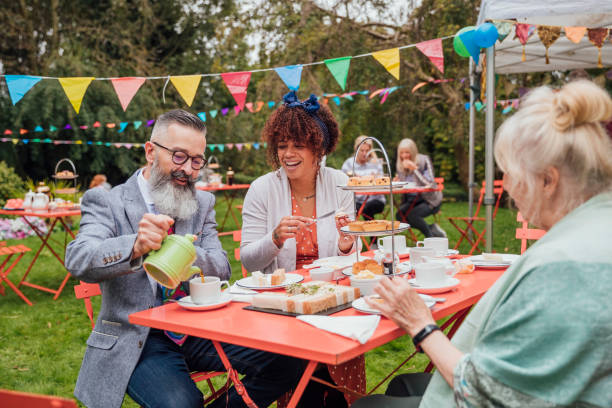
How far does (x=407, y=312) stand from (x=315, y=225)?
1563 mm

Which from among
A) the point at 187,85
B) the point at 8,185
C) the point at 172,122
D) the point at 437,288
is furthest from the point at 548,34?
the point at 8,185

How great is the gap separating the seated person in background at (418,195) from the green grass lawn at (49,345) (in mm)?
2714

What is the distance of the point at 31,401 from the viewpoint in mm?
894

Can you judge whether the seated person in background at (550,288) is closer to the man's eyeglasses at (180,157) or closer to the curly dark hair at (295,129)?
the man's eyeglasses at (180,157)

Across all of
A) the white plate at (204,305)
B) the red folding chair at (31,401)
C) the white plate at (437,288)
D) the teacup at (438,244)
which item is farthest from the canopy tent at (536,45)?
the red folding chair at (31,401)

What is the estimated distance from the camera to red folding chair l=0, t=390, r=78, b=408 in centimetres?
87

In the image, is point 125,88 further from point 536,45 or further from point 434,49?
point 536,45

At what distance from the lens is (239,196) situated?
60.6 ft

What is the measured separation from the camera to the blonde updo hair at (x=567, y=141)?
123cm

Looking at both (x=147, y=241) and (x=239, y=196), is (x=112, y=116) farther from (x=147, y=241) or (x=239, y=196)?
(x=147, y=241)

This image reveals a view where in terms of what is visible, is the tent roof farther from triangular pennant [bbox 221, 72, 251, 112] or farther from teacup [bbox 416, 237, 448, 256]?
teacup [bbox 416, 237, 448, 256]

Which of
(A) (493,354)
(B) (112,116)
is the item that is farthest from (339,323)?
(B) (112,116)

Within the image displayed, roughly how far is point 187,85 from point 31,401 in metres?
4.17

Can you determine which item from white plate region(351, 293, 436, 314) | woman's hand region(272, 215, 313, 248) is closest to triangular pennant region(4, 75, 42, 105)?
woman's hand region(272, 215, 313, 248)
